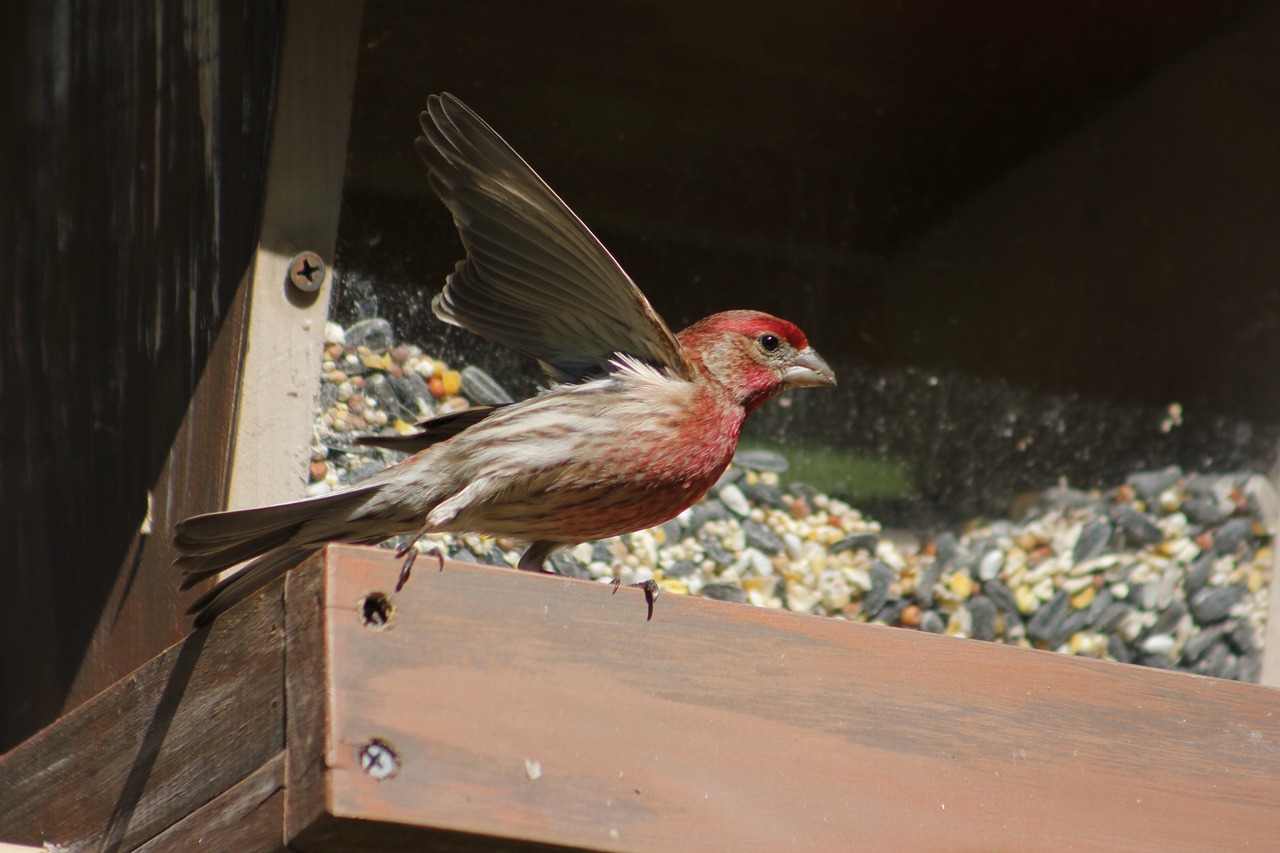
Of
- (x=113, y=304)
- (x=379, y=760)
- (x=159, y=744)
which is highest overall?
(x=113, y=304)

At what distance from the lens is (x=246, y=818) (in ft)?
6.53

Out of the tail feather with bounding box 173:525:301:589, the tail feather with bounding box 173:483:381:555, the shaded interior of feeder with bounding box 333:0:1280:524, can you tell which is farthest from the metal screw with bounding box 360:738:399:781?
the shaded interior of feeder with bounding box 333:0:1280:524

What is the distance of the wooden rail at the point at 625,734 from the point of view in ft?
6.34

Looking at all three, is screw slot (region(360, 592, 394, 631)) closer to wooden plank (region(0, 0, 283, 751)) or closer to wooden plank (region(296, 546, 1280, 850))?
wooden plank (region(296, 546, 1280, 850))

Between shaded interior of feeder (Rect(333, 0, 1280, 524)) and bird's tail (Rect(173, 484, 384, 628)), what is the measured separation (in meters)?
0.85

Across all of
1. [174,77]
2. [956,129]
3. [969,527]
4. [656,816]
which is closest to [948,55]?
[956,129]

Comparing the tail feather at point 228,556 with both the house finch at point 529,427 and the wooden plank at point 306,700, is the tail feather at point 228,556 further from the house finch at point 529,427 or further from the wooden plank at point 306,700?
the wooden plank at point 306,700

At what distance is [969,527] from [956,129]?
118 centimetres

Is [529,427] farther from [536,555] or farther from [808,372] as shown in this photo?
[808,372]

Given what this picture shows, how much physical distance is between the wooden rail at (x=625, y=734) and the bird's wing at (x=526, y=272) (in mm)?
783

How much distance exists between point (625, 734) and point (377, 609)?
0.39 metres

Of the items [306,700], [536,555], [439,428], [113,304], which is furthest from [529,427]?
[113,304]

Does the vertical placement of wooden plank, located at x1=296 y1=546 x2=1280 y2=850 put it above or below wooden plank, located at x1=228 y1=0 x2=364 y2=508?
below

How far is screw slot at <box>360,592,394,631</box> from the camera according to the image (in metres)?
1.98
